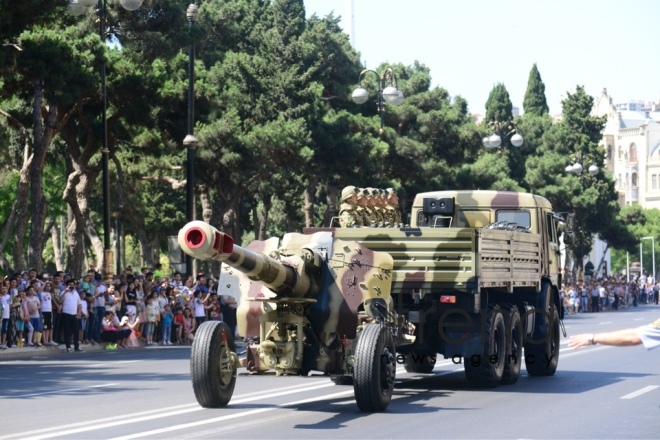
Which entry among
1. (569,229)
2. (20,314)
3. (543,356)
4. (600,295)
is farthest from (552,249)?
(600,295)

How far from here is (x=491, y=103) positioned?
285 feet

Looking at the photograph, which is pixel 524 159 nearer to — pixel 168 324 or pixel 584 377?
pixel 168 324

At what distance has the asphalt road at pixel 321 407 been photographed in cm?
1305

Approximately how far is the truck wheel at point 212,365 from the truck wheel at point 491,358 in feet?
13.9

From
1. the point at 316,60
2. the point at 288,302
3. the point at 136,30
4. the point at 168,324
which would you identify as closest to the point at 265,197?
the point at 316,60

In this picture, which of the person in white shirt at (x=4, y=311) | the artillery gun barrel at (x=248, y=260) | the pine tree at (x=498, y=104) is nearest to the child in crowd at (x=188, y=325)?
the person in white shirt at (x=4, y=311)

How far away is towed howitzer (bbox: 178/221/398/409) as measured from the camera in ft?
48.3

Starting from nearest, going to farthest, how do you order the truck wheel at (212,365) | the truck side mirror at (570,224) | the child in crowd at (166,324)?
the truck wheel at (212,365) < the truck side mirror at (570,224) < the child in crowd at (166,324)

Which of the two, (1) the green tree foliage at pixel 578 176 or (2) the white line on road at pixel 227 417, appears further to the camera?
(1) the green tree foliage at pixel 578 176

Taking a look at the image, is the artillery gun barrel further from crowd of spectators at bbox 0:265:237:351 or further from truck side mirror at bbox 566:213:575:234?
crowd of spectators at bbox 0:265:237:351

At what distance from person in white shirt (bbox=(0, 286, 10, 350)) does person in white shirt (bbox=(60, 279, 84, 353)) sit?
1411 mm

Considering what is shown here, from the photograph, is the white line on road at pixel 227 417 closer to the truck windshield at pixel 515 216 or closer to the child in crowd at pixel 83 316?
the truck windshield at pixel 515 216

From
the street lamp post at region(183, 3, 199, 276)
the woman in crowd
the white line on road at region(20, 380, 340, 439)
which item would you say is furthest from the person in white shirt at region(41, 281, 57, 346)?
the white line on road at region(20, 380, 340, 439)

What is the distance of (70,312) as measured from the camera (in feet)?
93.7
